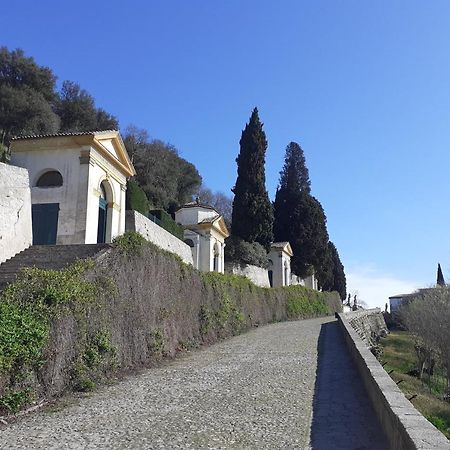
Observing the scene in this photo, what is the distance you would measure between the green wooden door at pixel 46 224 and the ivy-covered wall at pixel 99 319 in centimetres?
579

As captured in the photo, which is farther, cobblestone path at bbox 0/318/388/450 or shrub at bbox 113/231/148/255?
shrub at bbox 113/231/148/255

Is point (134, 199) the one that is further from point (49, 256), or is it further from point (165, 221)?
point (49, 256)

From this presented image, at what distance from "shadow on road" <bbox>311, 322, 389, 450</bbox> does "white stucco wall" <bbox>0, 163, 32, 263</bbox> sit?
8674mm

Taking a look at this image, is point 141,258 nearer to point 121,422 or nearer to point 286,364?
point 286,364

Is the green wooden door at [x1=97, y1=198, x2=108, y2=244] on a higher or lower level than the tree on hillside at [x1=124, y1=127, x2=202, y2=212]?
lower

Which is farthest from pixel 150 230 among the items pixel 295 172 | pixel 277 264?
pixel 295 172

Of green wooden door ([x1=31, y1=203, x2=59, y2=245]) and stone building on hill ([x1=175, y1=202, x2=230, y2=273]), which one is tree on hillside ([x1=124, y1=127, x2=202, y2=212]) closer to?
stone building on hill ([x1=175, y1=202, x2=230, y2=273])

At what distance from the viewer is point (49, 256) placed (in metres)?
12.6

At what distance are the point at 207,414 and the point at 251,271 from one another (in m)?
31.8

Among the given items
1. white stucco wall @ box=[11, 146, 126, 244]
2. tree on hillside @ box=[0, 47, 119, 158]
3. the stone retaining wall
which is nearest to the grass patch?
the stone retaining wall

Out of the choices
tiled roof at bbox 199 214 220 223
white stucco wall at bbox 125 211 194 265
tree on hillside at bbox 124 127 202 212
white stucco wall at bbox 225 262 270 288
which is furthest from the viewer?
tree on hillside at bbox 124 127 202 212

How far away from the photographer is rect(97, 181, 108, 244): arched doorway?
1936cm

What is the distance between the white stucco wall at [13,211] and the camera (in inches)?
498

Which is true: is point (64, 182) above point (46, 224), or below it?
above
